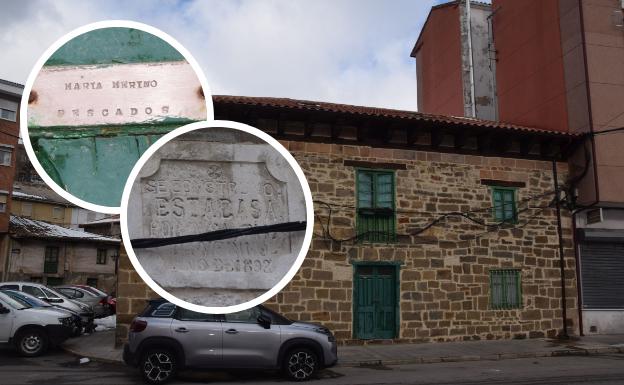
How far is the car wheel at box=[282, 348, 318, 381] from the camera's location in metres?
9.52


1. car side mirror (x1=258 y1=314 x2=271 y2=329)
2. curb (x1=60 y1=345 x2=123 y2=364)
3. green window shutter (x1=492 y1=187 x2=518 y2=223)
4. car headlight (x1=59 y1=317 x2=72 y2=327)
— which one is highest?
green window shutter (x1=492 y1=187 x2=518 y2=223)

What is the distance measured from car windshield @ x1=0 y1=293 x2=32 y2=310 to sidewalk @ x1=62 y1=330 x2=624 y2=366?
145 centimetres

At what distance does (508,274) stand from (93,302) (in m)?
16.1

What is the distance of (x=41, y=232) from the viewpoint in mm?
37219

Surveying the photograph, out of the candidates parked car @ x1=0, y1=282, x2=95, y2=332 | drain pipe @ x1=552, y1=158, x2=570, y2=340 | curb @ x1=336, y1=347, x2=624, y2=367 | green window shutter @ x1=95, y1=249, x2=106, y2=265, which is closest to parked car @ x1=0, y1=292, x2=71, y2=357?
parked car @ x1=0, y1=282, x2=95, y2=332

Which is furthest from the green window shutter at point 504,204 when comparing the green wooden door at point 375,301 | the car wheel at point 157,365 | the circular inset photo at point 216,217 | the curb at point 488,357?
the circular inset photo at point 216,217

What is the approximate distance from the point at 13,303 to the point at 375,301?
28.9ft

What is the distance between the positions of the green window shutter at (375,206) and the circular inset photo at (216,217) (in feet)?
42.3

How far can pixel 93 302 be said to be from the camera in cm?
2222

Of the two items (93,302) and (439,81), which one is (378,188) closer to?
(439,81)

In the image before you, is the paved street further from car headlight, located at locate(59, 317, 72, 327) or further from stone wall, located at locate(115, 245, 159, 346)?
stone wall, located at locate(115, 245, 159, 346)

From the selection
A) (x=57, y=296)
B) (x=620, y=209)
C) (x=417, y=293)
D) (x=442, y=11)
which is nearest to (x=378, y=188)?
(x=417, y=293)

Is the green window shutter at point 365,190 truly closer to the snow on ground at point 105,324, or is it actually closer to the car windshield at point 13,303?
the car windshield at point 13,303

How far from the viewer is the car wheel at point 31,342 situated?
481 inches
